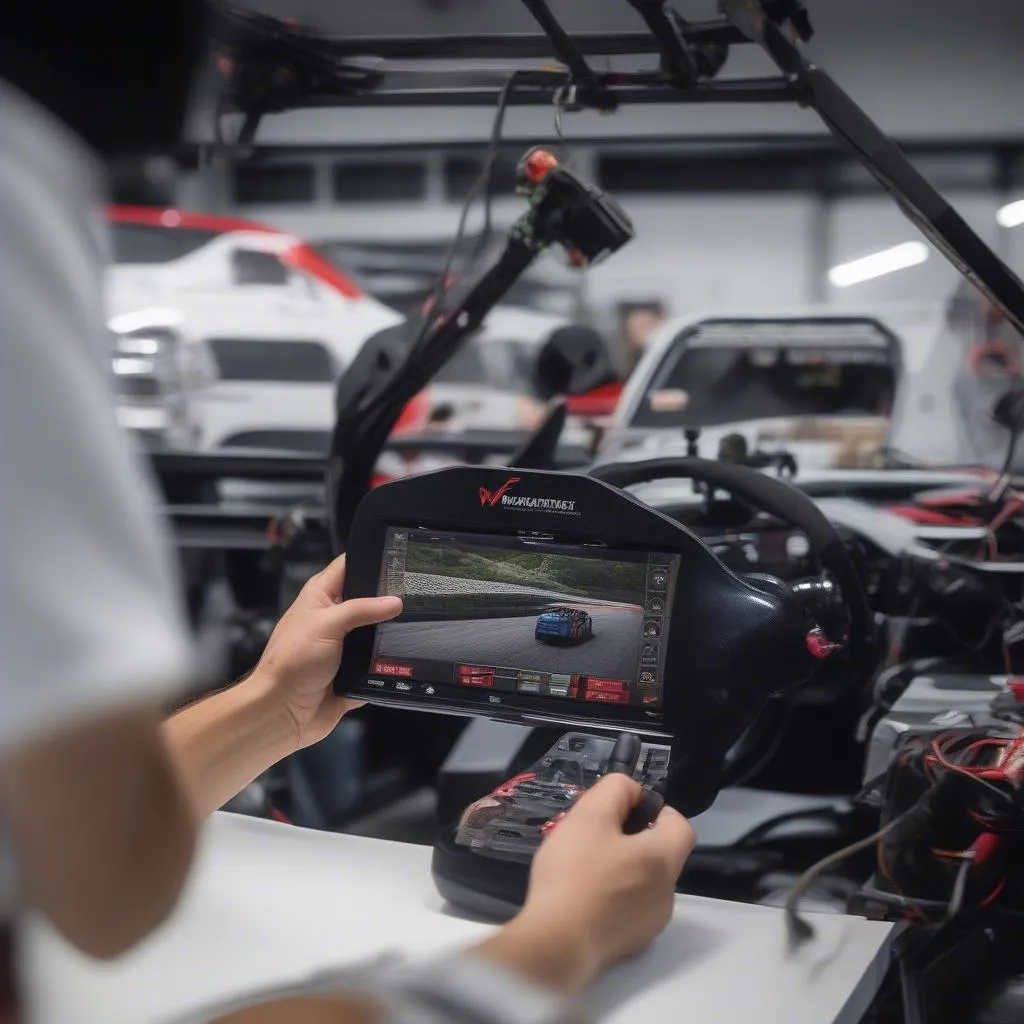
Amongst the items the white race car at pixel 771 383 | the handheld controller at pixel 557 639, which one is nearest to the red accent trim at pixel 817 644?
the handheld controller at pixel 557 639

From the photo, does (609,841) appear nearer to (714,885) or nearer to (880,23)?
(714,885)

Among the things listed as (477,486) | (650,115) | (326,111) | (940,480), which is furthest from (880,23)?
(477,486)

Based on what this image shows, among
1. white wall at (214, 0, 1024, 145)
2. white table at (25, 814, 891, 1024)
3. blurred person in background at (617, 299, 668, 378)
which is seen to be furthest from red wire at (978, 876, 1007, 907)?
blurred person in background at (617, 299, 668, 378)

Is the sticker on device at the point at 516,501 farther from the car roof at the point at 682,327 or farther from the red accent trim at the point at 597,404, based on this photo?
the car roof at the point at 682,327

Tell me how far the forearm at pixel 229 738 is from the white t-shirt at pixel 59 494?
50 centimetres

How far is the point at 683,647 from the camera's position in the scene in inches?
35.7

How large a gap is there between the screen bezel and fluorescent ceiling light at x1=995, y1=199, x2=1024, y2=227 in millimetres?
1355

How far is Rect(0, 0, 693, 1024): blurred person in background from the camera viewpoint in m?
0.35

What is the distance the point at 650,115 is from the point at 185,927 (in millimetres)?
1423

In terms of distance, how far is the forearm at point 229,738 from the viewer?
0.86 m

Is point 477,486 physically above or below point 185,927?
above

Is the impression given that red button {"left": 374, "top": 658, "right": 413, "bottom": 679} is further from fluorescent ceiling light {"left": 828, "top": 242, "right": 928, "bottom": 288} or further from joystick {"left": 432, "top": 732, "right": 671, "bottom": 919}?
A: fluorescent ceiling light {"left": 828, "top": 242, "right": 928, "bottom": 288}

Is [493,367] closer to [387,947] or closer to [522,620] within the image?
[522,620]

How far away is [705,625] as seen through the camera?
2.96 ft
